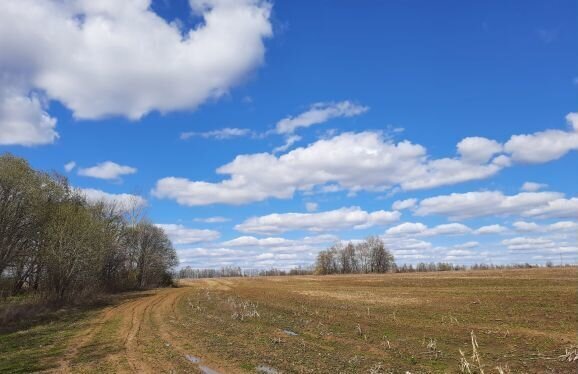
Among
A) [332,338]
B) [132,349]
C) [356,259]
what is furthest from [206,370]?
[356,259]

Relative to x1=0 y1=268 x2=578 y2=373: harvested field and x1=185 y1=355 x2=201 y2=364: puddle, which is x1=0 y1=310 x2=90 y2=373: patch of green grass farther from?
x1=185 y1=355 x2=201 y2=364: puddle

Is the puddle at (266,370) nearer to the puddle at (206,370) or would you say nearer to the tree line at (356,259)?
the puddle at (206,370)

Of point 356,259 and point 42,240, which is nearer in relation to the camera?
point 42,240

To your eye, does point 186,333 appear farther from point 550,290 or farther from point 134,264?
point 134,264

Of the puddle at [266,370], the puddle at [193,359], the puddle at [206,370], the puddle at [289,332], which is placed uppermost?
the puddle at [289,332]

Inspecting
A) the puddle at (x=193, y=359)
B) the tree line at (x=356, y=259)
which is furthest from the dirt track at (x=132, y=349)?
the tree line at (x=356, y=259)

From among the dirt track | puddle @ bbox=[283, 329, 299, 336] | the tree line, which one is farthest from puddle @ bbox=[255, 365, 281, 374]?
the tree line

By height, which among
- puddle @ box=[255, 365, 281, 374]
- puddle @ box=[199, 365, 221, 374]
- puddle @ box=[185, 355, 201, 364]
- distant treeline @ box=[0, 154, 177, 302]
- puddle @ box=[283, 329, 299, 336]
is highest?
distant treeline @ box=[0, 154, 177, 302]

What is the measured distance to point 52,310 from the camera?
3959 centimetres

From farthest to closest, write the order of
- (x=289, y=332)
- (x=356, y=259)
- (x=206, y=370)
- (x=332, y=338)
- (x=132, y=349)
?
(x=356, y=259)
(x=289, y=332)
(x=332, y=338)
(x=132, y=349)
(x=206, y=370)

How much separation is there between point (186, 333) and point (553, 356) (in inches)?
676

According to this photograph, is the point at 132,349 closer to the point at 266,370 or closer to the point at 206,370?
the point at 206,370

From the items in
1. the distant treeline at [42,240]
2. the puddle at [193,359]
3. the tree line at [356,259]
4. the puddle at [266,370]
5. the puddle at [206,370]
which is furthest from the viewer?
the tree line at [356,259]

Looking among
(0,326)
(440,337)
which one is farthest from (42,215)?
(440,337)
